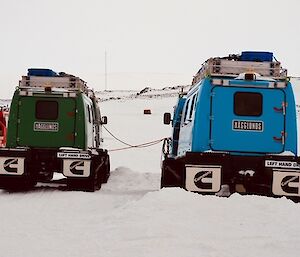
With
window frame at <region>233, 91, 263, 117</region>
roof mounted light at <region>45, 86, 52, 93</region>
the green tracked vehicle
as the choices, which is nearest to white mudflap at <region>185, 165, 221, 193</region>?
window frame at <region>233, 91, 263, 117</region>

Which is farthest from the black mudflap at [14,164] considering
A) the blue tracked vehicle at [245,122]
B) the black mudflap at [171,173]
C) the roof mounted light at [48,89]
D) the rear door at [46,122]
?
the blue tracked vehicle at [245,122]

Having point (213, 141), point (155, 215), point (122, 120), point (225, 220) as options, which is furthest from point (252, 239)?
point (122, 120)

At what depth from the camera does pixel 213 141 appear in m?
11.3

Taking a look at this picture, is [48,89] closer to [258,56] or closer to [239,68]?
[239,68]

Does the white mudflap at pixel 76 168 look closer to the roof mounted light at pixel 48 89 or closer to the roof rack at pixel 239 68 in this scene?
the roof mounted light at pixel 48 89

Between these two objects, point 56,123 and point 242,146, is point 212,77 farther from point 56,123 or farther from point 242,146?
point 56,123

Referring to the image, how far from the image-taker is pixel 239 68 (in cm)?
1157

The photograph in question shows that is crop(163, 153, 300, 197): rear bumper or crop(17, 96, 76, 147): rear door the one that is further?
crop(17, 96, 76, 147): rear door

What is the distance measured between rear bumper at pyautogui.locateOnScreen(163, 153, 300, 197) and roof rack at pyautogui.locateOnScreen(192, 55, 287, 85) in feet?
5.86

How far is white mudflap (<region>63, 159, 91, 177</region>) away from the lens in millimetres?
13242

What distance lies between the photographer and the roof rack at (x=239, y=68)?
11.4 metres

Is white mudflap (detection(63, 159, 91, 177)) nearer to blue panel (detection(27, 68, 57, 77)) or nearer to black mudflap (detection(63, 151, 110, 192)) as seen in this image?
black mudflap (detection(63, 151, 110, 192))

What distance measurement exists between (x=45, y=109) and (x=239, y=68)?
17.9 ft

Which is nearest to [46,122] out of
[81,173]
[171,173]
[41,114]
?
[41,114]
